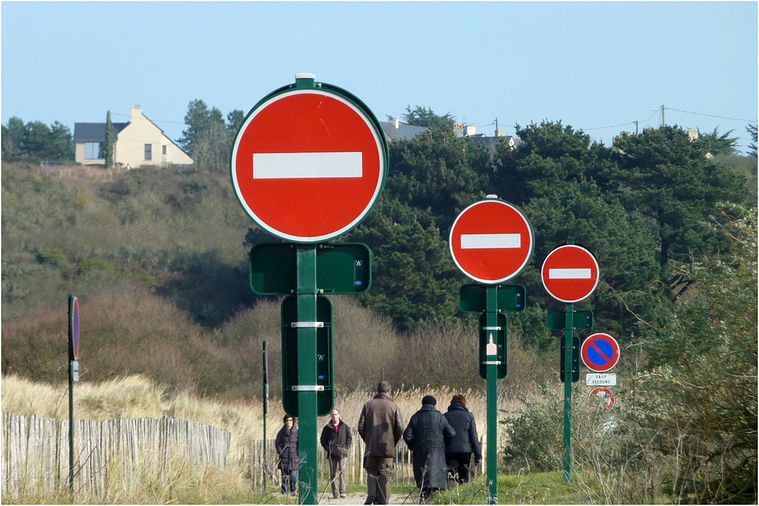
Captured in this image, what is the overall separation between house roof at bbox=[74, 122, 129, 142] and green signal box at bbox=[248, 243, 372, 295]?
438 ft

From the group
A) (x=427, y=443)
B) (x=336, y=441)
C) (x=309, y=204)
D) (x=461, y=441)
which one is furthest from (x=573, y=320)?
(x=309, y=204)

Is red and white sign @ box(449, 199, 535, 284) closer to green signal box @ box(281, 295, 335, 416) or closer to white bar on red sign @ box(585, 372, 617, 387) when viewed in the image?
green signal box @ box(281, 295, 335, 416)

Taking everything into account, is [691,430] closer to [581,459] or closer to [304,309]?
[581,459]

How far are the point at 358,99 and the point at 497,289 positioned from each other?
19.3 ft

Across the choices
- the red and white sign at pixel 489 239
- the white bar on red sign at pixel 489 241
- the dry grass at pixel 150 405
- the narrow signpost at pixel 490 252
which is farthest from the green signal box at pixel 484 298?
the dry grass at pixel 150 405

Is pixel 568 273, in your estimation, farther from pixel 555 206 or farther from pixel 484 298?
pixel 555 206

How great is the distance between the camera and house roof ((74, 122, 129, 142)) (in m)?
137

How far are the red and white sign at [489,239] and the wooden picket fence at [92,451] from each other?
8.62ft

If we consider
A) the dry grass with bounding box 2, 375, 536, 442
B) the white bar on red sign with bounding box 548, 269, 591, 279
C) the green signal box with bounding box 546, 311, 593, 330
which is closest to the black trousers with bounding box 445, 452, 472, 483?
the green signal box with bounding box 546, 311, 593, 330

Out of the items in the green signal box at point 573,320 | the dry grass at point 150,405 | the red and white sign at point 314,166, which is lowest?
the dry grass at point 150,405

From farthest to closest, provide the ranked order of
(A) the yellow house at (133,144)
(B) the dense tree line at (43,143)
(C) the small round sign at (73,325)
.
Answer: (A) the yellow house at (133,144) → (B) the dense tree line at (43,143) → (C) the small round sign at (73,325)

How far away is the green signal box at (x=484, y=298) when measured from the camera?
11477mm

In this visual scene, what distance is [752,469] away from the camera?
8172 millimetres

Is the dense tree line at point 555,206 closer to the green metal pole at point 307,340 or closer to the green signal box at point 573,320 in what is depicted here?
the green signal box at point 573,320
